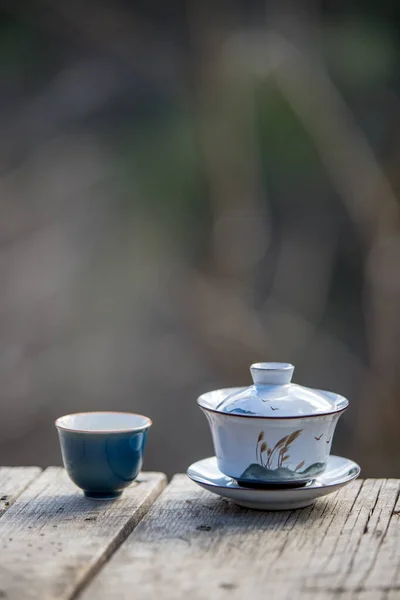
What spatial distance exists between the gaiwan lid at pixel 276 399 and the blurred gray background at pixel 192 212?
2.41 meters

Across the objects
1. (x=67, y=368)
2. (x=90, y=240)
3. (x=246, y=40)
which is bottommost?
(x=67, y=368)

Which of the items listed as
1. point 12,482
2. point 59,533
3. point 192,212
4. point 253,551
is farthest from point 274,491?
point 192,212

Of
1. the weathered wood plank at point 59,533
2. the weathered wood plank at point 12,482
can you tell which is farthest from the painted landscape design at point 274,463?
the weathered wood plank at point 12,482

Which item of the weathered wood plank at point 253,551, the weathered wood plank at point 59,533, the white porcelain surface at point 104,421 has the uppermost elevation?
the white porcelain surface at point 104,421

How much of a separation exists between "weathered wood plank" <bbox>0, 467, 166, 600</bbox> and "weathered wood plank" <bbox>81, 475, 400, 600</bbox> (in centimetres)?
2

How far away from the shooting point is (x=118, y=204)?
3.82 metres

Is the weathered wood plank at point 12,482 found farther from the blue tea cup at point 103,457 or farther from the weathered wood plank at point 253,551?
the weathered wood plank at point 253,551

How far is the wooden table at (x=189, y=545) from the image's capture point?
0.95 metres

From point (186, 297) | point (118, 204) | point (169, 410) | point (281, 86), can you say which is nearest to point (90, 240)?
point (118, 204)

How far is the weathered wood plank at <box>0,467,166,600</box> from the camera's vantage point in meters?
0.97

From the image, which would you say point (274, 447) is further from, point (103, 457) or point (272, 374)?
point (103, 457)

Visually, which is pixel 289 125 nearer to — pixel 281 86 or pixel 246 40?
pixel 281 86

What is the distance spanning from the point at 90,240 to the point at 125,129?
51 centimetres

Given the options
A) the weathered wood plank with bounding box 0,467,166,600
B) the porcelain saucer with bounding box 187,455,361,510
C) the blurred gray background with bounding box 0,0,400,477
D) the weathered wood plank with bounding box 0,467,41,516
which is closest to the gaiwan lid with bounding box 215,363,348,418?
the porcelain saucer with bounding box 187,455,361,510
